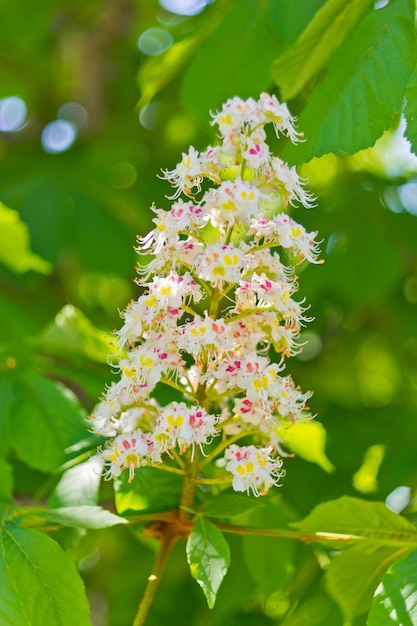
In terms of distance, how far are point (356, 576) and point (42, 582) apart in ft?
2.20

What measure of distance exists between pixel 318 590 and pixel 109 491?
679 mm

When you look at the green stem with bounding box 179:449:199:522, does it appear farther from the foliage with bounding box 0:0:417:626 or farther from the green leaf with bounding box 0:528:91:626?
the green leaf with bounding box 0:528:91:626

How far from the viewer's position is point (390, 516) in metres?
1.60

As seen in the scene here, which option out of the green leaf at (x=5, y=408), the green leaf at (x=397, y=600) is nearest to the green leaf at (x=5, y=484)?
the green leaf at (x=5, y=408)

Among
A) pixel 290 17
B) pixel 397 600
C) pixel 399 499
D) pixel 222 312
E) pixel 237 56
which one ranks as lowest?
pixel 399 499

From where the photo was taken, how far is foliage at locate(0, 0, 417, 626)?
155cm

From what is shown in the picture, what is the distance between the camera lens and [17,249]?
3.58m

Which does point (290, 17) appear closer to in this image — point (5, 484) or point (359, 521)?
point (359, 521)

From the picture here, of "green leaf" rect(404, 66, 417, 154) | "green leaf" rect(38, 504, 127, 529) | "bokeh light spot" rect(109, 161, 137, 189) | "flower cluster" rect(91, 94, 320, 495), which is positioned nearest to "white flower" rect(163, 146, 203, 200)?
"flower cluster" rect(91, 94, 320, 495)

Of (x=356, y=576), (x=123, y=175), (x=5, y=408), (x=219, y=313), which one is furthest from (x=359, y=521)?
(x=123, y=175)

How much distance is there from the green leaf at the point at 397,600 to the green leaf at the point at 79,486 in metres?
0.62

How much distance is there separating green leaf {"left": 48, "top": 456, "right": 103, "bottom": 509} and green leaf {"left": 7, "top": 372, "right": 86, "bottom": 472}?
7.1 inches

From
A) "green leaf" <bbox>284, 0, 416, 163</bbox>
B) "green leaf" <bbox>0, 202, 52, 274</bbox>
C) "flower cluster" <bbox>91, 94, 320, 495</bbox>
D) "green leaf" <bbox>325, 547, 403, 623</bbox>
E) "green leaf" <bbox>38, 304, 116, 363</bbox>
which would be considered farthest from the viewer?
"green leaf" <bbox>0, 202, 52, 274</bbox>

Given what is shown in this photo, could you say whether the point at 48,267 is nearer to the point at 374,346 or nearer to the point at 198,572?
the point at 374,346
